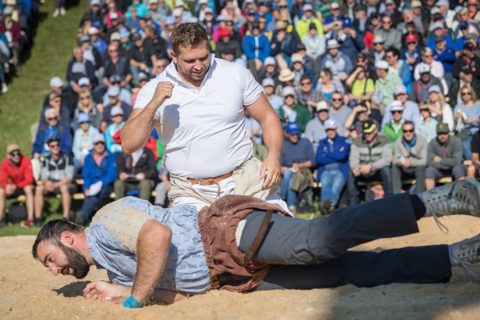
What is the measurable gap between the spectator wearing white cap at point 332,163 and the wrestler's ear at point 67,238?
21.9ft

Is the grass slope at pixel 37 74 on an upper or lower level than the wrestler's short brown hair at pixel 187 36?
lower

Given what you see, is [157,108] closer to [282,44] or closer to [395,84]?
[395,84]

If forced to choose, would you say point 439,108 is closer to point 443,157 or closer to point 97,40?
point 443,157

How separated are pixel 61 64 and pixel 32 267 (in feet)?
39.6

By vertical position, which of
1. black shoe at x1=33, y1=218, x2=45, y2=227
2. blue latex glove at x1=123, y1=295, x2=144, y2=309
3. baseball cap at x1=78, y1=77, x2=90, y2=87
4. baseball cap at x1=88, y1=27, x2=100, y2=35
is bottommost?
black shoe at x1=33, y1=218, x2=45, y2=227

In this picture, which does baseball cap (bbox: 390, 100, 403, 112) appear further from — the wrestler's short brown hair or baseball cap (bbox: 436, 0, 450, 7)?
the wrestler's short brown hair

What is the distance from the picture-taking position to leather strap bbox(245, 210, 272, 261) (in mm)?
5336

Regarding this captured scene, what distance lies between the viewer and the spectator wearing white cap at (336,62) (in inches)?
575

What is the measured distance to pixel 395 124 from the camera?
41.2 ft

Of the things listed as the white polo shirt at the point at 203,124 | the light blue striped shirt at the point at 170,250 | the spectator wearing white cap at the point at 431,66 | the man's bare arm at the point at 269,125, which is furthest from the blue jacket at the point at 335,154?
the light blue striped shirt at the point at 170,250

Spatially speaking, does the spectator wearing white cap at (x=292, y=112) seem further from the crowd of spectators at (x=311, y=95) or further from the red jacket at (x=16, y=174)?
the red jacket at (x=16, y=174)

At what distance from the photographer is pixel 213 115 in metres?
6.03

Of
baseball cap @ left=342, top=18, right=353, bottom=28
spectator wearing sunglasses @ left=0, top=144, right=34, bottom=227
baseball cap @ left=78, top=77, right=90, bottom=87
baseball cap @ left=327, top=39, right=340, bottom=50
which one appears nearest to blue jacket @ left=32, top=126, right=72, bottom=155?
spectator wearing sunglasses @ left=0, top=144, right=34, bottom=227

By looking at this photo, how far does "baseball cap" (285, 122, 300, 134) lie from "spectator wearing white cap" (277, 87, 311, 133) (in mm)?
708
